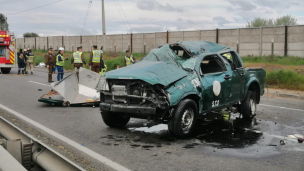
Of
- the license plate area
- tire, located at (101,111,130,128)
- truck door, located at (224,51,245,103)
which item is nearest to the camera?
the license plate area

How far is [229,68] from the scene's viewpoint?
8.34 meters

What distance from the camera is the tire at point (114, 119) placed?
775 cm

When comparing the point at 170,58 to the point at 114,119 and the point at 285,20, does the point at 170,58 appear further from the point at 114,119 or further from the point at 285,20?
the point at 285,20

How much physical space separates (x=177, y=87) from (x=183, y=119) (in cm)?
60

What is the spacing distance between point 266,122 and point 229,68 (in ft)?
5.13

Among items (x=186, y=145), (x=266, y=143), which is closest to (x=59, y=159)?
(x=186, y=145)

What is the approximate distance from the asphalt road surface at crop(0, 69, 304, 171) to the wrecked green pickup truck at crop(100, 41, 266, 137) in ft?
1.39

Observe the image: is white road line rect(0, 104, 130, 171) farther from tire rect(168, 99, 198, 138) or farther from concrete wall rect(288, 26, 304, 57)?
concrete wall rect(288, 26, 304, 57)

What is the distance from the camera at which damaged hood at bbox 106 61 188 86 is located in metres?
6.72

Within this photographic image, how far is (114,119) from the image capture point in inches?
309

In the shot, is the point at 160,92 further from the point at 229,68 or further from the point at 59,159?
the point at 59,159

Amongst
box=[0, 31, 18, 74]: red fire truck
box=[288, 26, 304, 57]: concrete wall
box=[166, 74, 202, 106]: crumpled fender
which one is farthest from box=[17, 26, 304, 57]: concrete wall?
box=[166, 74, 202, 106]: crumpled fender

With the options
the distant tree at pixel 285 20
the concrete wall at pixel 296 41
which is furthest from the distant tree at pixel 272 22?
the concrete wall at pixel 296 41

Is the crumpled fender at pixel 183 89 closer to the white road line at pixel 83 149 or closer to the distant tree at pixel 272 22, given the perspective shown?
the white road line at pixel 83 149
